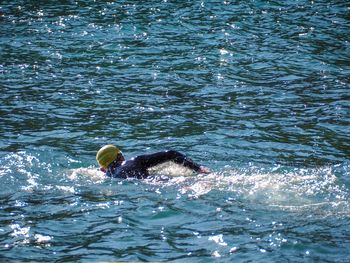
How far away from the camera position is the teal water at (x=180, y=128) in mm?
9664

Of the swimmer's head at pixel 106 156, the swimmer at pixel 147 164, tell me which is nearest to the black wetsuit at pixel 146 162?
the swimmer at pixel 147 164

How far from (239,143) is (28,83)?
20.3 feet

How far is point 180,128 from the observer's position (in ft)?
47.9

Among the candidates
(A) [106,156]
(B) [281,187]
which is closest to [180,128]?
(A) [106,156]

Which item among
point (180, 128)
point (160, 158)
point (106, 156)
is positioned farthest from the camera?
point (180, 128)

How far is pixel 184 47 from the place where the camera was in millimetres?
20625

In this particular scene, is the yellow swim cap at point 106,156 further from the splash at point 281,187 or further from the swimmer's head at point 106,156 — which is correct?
the splash at point 281,187

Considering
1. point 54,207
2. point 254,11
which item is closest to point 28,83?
point 54,207

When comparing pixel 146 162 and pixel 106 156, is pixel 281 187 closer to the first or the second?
pixel 146 162

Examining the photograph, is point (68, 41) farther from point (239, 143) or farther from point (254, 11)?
point (239, 143)

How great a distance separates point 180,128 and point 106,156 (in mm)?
2462

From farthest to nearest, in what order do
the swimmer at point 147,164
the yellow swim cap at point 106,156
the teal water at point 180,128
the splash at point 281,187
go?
1. the yellow swim cap at point 106,156
2. the swimmer at point 147,164
3. the splash at point 281,187
4. the teal water at point 180,128

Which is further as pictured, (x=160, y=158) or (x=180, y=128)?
(x=180, y=128)

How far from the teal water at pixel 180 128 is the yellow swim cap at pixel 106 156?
0.22m
